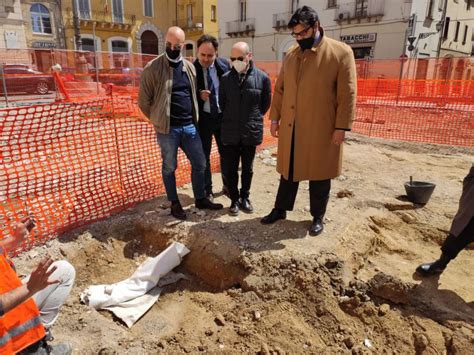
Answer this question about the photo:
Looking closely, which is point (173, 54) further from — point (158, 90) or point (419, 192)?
point (419, 192)

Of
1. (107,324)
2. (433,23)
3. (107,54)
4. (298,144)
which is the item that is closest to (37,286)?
(107,324)

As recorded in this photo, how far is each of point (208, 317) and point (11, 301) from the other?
171 centimetres

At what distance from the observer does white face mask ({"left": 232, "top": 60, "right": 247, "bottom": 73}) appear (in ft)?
12.2

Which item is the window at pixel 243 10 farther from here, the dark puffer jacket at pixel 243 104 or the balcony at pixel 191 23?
the dark puffer jacket at pixel 243 104

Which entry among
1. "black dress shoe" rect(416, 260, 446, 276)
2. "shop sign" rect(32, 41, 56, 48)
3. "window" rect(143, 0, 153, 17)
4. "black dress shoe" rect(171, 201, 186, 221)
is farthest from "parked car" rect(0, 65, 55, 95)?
"window" rect(143, 0, 153, 17)

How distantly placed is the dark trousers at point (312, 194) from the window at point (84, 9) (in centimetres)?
3249

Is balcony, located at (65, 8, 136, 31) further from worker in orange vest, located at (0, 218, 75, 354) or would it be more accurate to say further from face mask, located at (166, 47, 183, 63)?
worker in orange vest, located at (0, 218, 75, 354)

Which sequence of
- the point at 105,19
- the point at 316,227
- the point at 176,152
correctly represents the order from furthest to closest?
the point at 105,19
the point at 176,152
the point at 316,227

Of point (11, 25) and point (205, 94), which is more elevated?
point (11, 25)

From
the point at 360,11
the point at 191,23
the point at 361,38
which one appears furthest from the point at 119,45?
the point at 361,38

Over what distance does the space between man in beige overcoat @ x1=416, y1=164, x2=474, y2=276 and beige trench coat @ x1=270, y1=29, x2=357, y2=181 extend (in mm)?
1053

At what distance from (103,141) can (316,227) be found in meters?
5.64

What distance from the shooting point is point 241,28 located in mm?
29484

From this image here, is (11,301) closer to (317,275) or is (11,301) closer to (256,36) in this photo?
(317,275)
